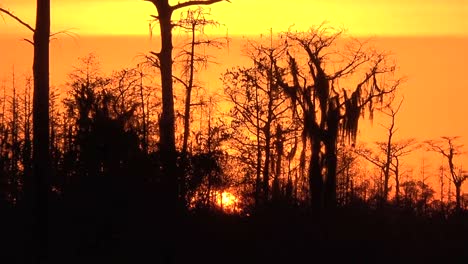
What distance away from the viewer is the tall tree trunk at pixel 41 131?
69.9 feet

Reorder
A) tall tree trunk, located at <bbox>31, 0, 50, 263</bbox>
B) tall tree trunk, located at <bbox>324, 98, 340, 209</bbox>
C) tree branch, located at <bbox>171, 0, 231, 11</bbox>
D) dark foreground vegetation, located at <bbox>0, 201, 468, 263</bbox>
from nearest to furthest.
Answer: tall tree trunk, located at <bbox>31, 0, 50, 263</bbox>
dark foreground vegetation, located at <bbox>0, 201, 468, 263</bbox>
tree branch, located at <bbox>171, 0, 231, 11</bbox>
tall tree trunk, located at <bbox>324, 98, 340, 209</bbox>

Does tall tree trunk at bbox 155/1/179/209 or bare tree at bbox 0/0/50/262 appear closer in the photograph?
bare tree at bbox 0/0/50/262

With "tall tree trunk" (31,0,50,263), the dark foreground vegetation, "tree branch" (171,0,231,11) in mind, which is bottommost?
the dark foreground vegetation

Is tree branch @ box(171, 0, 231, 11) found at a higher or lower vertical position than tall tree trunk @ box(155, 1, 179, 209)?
higher

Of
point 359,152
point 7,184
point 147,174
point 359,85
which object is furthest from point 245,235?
point 359,152

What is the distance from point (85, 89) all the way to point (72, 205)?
415cm

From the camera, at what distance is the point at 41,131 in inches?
868

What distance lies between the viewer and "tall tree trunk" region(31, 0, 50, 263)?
21.3 metres

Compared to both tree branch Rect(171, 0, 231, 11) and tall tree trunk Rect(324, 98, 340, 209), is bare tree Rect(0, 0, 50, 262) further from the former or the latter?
tall tree trunk Rect(324, 98, 340, 209)

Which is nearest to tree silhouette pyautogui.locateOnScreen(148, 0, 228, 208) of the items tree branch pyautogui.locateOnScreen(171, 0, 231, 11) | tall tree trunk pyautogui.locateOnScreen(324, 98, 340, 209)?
tree branch pyautogui.locateOnScreen(171, 0, 231, 11)

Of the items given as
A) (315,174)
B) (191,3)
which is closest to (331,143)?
(315,174)

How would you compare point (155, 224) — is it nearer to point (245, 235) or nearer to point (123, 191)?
point (123, 191)

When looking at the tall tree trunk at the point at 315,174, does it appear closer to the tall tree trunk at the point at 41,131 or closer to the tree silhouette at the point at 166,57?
the tree silhouette at the point at 166,57

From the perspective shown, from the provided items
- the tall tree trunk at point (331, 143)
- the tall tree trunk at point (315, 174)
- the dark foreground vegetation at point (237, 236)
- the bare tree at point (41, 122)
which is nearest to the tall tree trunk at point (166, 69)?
the dark foreground vegetation at point (237, 236)
